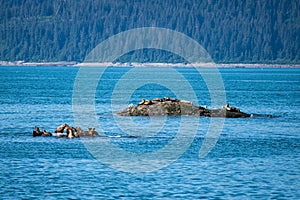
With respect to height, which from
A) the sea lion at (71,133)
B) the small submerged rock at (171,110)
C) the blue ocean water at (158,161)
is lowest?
the blue ocean water at (158,161)

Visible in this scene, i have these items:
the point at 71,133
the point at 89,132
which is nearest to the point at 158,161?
the point at 89,132

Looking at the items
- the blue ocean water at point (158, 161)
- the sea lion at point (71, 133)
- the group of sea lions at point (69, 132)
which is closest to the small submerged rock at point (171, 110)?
the blue ocean water at point (158, 161)

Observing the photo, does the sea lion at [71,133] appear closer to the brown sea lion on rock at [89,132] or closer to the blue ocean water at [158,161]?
the brown sea lion on rock at [89,132]

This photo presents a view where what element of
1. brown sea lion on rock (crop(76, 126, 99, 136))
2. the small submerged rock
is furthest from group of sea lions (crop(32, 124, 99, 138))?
the small submerged rock

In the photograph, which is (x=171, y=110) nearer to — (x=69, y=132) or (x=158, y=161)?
(x=69, y=132)

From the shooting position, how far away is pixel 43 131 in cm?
5391

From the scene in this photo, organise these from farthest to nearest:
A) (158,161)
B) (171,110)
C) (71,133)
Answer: (171,110) → (71,133) → (158,161)

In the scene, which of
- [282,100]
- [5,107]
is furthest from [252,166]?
[282,100]

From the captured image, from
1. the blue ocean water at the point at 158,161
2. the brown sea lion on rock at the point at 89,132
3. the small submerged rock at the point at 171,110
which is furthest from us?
the small submerged rock at the point at 171,110

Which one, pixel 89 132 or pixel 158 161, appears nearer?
pixel 158 161

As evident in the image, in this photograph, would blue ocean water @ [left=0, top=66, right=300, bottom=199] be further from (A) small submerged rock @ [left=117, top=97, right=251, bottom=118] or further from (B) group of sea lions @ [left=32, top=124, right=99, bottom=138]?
(A) small submerged rock @ [left=117, top=97, right=251, bottom=118]

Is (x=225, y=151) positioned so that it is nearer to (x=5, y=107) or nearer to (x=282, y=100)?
(x=5, y=107)

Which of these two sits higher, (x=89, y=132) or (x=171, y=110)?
(x=171, y=110)

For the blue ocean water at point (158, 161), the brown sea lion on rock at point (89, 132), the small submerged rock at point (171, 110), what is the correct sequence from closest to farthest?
1. the blue ocean water at point (158, 161)
2. the brown sea lion on rock at point (89, 132)
3. the small submerged rock at point (171, 110)
